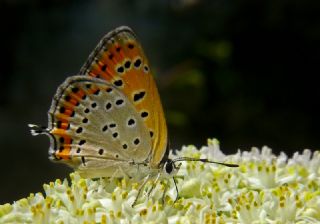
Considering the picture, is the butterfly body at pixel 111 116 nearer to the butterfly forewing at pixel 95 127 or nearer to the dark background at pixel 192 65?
the butterfly forewing at pixel 95 127

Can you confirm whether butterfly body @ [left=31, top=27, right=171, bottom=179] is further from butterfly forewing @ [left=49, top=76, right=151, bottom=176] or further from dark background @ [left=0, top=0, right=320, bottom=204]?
dark background @ [left=0, top=0, right=320, bottom=204]

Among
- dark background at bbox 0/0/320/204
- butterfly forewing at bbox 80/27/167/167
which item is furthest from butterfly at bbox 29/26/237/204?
dark background at bbox 0/0/320/204

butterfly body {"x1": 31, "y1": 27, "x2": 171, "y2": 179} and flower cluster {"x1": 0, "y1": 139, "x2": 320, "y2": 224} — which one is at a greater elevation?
butterfly body {"x1": 31, "y1": 27, "x2": 171, "y2": 179}

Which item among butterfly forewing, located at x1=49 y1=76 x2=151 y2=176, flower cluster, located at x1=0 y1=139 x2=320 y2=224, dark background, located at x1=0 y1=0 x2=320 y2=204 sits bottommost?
flower cluster, located at x1=0 y1=139 x2=320 y2=224

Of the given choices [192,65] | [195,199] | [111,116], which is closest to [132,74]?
[111,116]

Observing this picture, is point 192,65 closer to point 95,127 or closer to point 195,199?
point 95,127

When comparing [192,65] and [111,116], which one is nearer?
[111,116]
